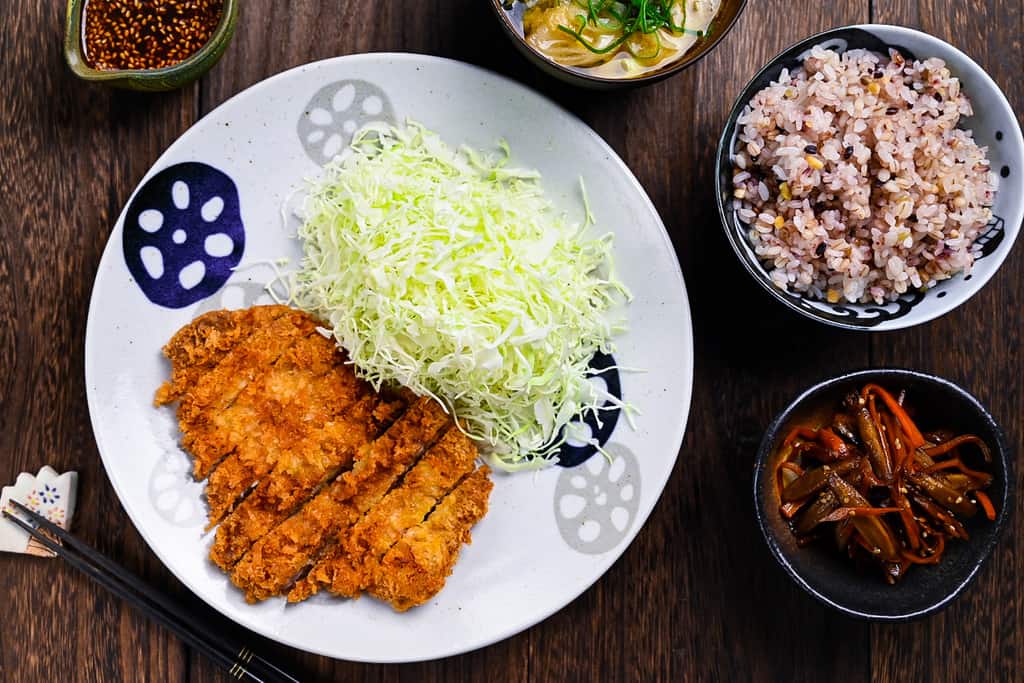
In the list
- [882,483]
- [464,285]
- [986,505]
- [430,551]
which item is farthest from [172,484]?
[986,505]

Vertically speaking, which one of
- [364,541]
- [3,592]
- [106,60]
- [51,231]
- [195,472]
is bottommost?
[3,592]

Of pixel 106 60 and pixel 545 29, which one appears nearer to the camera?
pixel 545 29

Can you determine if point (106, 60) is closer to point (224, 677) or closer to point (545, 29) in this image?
point (545, 29)

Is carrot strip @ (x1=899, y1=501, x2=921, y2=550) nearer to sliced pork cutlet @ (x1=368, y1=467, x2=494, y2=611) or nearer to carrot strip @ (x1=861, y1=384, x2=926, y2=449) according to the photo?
carrot strip @ (x1=861, y1=384, x2=926, y2=449)

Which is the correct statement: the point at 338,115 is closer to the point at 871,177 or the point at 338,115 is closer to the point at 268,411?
the point at 268,411

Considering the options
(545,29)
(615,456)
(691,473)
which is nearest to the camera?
(545,29)

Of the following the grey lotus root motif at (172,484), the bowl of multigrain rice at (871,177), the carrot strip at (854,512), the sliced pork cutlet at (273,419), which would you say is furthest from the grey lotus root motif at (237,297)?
the carrot strip at (854,512)

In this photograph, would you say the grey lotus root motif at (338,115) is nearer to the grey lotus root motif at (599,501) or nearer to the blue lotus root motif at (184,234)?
the blue lotus root motif at (184,234)

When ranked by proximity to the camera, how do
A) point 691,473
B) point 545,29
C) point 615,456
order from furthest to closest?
point 691,473 → point 615,456 → point 545,29

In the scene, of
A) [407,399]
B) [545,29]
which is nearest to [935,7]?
[545,29]
